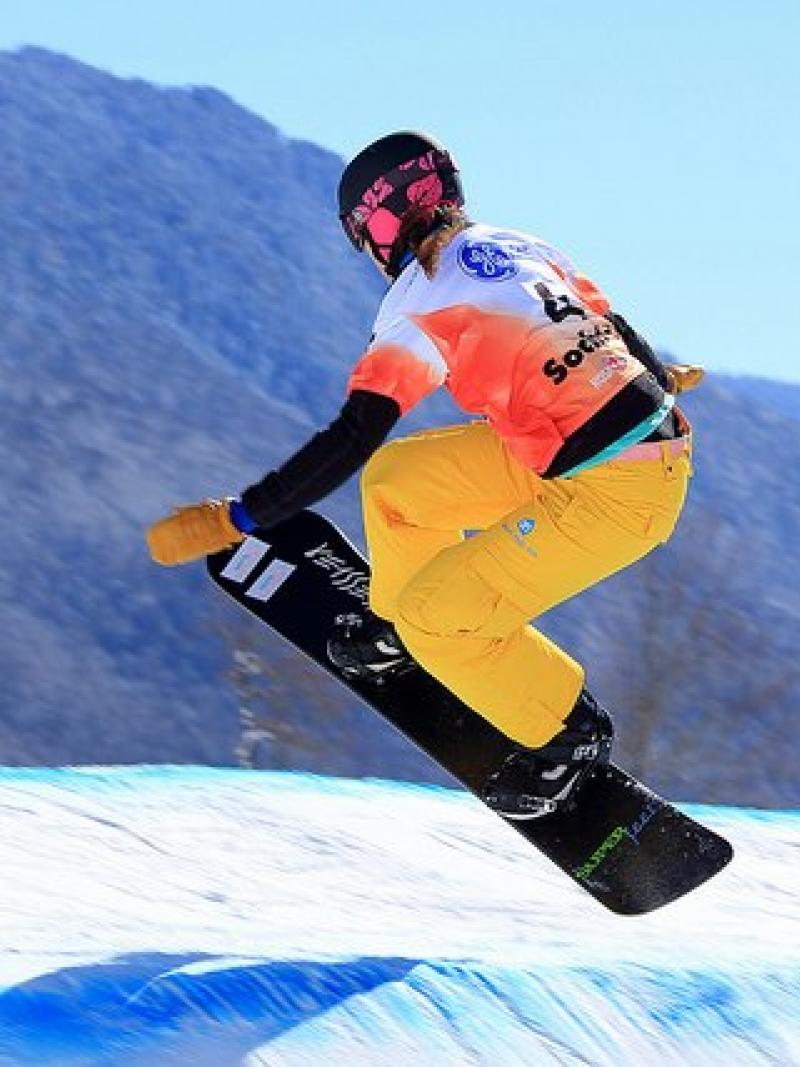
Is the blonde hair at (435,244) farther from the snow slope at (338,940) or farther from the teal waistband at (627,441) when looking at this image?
the snow slope at (338,940)

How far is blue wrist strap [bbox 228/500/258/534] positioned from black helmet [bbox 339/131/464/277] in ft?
1.89

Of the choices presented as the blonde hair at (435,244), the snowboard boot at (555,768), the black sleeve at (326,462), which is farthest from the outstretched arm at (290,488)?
the snowboard boot at (555,768)

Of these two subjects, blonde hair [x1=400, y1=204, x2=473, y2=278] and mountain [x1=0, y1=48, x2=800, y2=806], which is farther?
mountain [x1=0, y1=48, x2=800, y2=806]

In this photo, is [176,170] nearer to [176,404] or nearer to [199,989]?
[176,404]

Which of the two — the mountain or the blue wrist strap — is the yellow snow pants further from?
the mountain

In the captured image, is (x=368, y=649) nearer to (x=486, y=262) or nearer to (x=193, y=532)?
(x=193, y=532)

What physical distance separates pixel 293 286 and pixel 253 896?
5816 centimetres

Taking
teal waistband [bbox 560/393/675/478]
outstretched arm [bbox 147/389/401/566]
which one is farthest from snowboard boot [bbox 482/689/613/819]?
outstretched arm [bbox 147/389/401/566]

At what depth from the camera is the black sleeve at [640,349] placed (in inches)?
155

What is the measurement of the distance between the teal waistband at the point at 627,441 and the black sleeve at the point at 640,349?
0.15 metres

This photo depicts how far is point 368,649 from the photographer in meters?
4.26

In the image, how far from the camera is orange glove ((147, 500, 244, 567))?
364 centimetres

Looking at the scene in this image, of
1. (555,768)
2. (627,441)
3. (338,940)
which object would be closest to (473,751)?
(555,768)

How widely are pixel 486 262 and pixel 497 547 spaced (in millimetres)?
542
